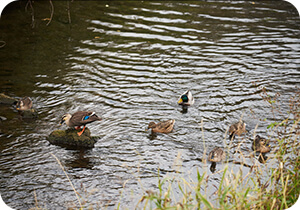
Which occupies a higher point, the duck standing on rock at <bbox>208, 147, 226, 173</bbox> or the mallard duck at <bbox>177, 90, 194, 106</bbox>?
the mallard duck at <bbox>177, 90, 194, 106</bbox>

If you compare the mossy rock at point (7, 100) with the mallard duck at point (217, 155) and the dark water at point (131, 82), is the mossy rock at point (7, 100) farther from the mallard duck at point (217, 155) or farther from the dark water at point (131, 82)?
the mallard duck at point (217, 155)

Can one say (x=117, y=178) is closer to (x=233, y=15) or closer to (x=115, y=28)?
(x=115, y=28)

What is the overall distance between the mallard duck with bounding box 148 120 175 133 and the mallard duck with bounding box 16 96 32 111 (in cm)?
296

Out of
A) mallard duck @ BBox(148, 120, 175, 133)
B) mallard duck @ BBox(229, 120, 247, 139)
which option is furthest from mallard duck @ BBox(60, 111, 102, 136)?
mallard duck @ BBox(229, 120, 247, 139)

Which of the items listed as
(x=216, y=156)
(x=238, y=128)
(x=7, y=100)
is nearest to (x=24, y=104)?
(x=7, y=100)

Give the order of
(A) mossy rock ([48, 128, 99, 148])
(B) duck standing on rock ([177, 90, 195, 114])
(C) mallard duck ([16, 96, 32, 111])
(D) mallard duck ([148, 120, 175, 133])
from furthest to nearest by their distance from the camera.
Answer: (B) duck standing on rock ([177, 90, 195, 114]) → (C) mallard duck ([16, 96, 32, 111]) → (D) mallard duck ([148, 120, 175, 133]) → (A) mossy rock ([48, 128, 99, 148])

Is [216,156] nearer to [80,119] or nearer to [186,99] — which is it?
[186,99]

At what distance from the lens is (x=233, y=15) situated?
14.6 metres

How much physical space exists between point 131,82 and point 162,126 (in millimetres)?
2776

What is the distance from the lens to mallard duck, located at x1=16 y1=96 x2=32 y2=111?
834 centimetres

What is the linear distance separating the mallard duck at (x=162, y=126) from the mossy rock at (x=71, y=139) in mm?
1311

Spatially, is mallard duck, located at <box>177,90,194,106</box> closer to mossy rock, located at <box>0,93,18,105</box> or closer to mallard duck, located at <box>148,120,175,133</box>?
mallard duck, located at <box>148,120,175,133</box>

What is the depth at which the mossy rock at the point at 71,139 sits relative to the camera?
7.30 m

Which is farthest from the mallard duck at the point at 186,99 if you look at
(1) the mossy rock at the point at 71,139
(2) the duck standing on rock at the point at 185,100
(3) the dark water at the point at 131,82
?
(1) the mossy rock at the point at 71,139
